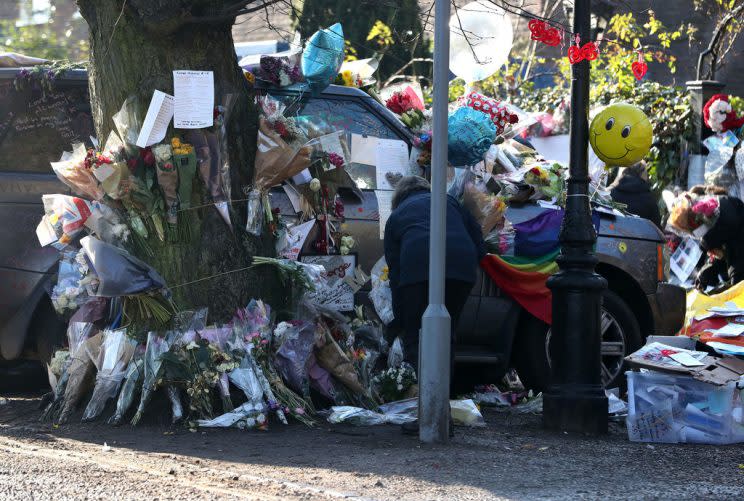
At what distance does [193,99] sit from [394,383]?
2.30 metres

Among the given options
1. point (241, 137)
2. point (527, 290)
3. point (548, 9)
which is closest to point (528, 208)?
point (527, 290)

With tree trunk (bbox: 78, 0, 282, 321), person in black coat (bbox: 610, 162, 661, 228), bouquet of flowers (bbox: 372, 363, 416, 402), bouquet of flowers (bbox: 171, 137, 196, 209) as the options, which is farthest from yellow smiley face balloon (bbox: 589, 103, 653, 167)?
person in black coat (bbox: 610, 162, 661, 228)

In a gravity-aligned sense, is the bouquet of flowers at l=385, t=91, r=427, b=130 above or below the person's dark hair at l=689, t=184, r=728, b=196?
above

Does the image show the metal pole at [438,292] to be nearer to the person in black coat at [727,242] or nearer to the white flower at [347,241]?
the white flower at [347,241]

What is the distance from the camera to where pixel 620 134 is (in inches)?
291

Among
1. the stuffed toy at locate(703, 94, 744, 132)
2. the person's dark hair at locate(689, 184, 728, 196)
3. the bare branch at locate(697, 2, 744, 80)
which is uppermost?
the bare branch at locate(697, 2, 744, 80)

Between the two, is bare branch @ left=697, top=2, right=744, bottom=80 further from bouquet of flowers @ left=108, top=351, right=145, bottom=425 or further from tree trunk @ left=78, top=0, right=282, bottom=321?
bouquet of flowers @ left=108, top=351, right=145, bottom=425

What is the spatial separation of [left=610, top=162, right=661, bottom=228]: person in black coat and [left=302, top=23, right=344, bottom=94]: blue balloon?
4.33 m

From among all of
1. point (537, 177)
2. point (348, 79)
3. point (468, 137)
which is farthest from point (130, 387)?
point (537, 177)

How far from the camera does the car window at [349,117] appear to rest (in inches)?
323

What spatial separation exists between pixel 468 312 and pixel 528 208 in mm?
926

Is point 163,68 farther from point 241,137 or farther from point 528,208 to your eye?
point 528,208

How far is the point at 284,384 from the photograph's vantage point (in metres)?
7.33

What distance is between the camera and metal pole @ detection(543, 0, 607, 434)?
7.23 m
